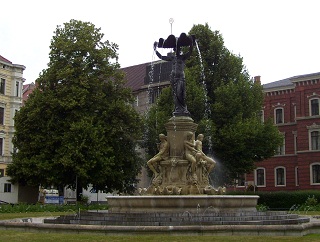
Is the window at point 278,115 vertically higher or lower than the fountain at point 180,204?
higher

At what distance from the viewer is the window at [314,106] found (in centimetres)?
5828

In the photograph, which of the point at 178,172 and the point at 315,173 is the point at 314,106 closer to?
the point at 315,173

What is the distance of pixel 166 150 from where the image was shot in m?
23.9

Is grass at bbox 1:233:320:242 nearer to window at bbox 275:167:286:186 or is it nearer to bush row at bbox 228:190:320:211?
bush row at bbox 228:190:320:211

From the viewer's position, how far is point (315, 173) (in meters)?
57.1

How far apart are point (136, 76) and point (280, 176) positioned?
25.5 m

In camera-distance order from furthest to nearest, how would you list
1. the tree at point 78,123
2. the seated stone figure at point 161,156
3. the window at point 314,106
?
the window at point 314,106 < the tree at point 78,123 < the seated stone figure at point 161,156

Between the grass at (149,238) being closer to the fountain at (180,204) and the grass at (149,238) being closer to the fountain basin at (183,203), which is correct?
the fountain at (180,204)

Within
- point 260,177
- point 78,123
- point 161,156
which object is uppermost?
point 78,123

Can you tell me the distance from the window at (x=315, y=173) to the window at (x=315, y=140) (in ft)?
6.54

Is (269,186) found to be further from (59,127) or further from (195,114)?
(59,127)

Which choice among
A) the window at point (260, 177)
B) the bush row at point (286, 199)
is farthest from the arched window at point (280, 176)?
the bush row at point (286, 199)

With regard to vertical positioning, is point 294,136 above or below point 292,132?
below

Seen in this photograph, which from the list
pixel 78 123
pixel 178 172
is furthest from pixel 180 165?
pixel 78 123
